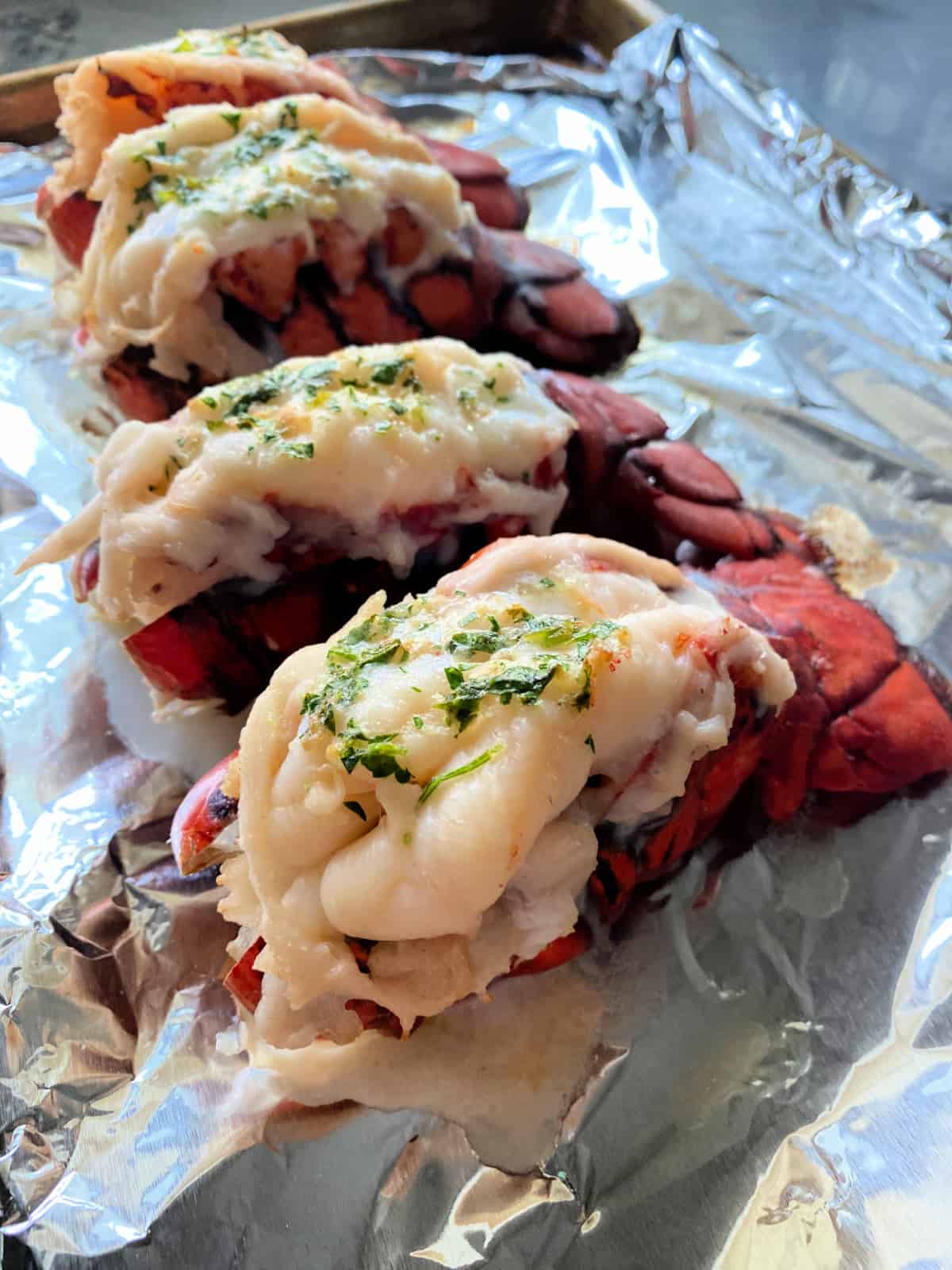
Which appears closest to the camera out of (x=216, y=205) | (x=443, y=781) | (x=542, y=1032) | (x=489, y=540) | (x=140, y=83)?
(x=443, y=781)

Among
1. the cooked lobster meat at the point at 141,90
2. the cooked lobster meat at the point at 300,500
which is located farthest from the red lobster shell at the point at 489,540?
the cooked lobster meat at the point at 141,90

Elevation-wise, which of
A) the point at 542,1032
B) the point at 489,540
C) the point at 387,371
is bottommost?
Answer: the point at 542,1032

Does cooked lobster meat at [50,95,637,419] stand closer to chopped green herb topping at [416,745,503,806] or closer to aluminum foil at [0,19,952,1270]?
aluminum foil at [0,19,952,1270]

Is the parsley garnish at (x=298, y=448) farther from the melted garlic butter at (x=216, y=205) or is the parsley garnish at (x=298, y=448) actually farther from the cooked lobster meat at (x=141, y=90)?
the cooked lobster meat at (x=141, y=90)

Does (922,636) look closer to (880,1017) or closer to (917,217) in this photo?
(880,1017)

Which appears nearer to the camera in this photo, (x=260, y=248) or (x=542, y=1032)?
(x=542, y=1032)

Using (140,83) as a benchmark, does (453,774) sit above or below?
below

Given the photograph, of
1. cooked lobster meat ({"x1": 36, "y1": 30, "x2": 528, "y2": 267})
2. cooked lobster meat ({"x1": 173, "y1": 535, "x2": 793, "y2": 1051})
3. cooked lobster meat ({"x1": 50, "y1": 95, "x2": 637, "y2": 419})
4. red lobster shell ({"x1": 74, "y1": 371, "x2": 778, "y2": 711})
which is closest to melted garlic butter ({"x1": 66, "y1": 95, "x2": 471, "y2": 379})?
cooked lobster meat ({"x1": 50, "y1": 95, "x2": 637, "y2": 419})

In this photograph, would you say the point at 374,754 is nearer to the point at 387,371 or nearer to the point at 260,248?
the point at 387,371

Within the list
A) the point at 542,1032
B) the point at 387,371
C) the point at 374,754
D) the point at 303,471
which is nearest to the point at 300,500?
the point at 303,471
